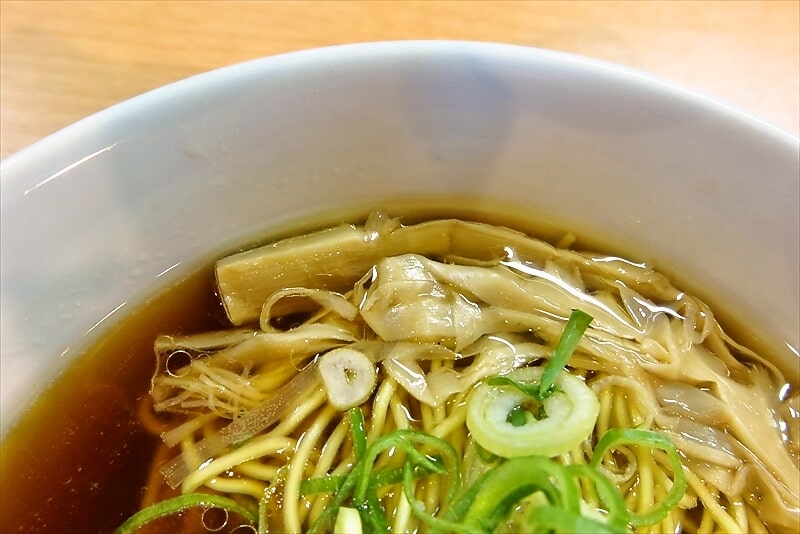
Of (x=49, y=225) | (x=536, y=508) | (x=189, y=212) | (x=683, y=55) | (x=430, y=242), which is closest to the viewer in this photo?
(x=536, y=508)

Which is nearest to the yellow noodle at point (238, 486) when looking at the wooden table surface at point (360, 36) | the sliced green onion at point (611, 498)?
the sliced green onion at point (611, 498)

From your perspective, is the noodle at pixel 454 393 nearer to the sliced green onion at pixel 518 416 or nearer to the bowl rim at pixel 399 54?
the sliced green onion at pixel 518 416

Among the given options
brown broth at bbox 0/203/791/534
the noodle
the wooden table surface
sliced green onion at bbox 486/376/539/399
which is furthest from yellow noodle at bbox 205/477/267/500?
the wooden table surface

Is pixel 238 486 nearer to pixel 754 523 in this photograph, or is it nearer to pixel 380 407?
pixel 380 407

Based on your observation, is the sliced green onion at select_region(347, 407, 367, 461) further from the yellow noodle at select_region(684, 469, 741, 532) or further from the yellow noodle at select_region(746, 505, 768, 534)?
the yellow noodle at select_region(746, 505, 768, 534)

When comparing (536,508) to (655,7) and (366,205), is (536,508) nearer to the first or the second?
(366,205)

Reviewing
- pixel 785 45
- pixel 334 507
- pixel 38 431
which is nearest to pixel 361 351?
pixel 334 507

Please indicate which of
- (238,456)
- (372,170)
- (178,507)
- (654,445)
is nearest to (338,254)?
(372,170)
